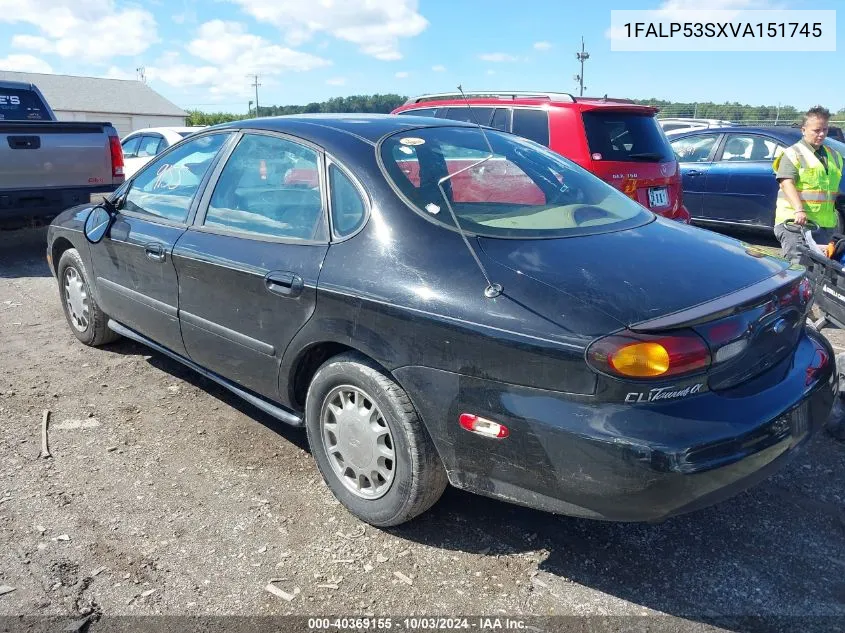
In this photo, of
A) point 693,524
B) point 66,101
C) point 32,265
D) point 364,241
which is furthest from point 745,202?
point 66,101

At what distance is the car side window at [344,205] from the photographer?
9.57 feet

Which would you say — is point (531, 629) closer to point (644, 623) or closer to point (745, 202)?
point (644, 623)

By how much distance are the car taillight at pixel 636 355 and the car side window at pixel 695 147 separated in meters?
8.28

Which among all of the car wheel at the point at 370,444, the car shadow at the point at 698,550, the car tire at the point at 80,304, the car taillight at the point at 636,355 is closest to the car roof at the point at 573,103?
the car tire at the point at 80,304

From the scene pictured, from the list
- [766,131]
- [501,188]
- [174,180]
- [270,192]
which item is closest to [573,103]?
[766,131]

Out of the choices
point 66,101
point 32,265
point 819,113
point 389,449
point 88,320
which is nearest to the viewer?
point 389,449

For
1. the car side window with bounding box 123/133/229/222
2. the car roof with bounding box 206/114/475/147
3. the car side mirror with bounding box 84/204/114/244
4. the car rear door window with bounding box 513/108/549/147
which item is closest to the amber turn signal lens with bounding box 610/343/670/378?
the car roof with bounding box 206/114/475/147

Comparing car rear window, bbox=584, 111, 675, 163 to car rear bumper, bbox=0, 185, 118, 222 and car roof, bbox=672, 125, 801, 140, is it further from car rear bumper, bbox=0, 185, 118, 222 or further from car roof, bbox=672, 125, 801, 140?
car rear bumper, bbox=0, 185, 118, 222

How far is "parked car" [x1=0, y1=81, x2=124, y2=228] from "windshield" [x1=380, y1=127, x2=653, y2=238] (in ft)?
19.3

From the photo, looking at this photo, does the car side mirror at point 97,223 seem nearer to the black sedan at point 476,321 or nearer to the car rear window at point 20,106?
Result: the black sedan at point 476,321

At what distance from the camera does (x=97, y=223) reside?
4520mm

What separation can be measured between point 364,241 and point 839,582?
2.19m

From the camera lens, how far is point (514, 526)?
9.83 ft

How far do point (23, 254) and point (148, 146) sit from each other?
4.15 m
